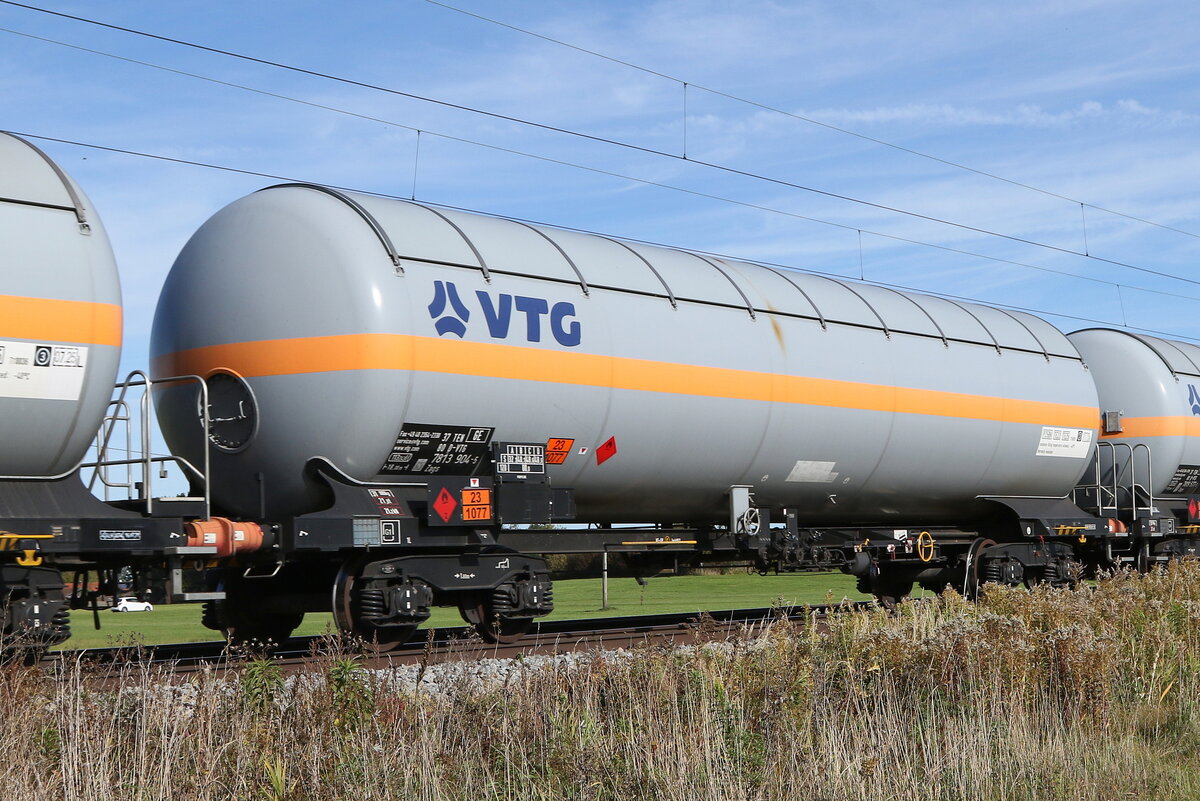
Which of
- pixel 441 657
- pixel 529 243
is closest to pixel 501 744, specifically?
pixel 441 657

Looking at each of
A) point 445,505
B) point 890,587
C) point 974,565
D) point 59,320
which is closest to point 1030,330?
point 974,565

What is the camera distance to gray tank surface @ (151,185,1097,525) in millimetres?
10016

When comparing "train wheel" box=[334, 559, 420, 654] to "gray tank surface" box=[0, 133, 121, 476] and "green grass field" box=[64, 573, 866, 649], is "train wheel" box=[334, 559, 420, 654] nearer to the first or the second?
"gray tank surface" box=[0, 133, 121, 476]

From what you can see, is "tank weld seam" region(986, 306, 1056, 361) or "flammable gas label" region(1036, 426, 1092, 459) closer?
"flammable gas label" region(1036, 426, 1092, 459)

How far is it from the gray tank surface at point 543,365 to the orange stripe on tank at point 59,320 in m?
1.61

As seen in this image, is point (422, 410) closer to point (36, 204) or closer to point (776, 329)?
point (36, 204)

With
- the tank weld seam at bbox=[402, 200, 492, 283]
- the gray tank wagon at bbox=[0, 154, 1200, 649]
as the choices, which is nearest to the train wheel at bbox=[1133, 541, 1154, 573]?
the gray tank wagon at bbox=[0, 154, 1200, 649]

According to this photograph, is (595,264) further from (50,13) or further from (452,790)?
(452,790)

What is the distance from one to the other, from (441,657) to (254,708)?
371 centimetres

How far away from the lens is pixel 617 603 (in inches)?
1016

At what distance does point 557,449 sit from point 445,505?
4.01 ft

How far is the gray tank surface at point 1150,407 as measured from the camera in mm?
17953

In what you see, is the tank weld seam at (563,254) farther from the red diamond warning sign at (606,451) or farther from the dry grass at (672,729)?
the dry grass at (672,729)

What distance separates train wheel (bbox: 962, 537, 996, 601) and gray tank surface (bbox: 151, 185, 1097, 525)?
1.86 metres
